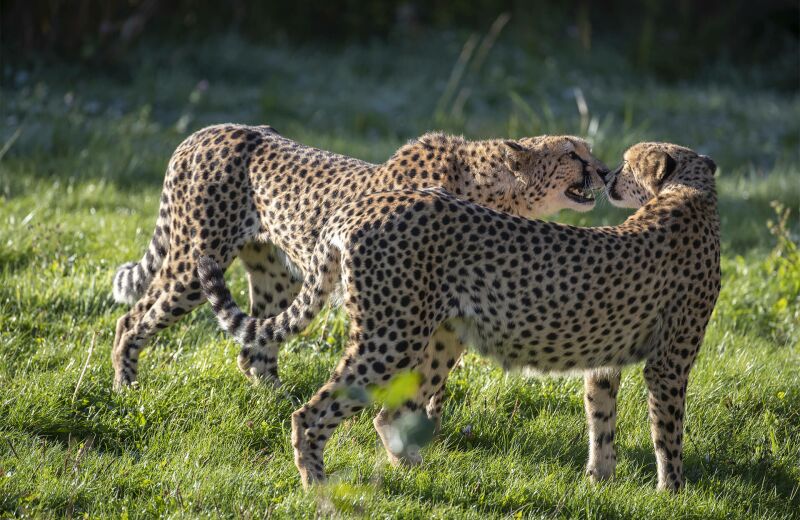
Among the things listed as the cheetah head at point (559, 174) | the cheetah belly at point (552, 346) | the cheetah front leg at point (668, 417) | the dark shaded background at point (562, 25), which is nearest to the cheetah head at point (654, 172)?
the cheetah head at point (559, 174)

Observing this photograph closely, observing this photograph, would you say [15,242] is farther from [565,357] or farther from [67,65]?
[67,65]

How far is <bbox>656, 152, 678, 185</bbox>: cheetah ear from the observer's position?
446cm

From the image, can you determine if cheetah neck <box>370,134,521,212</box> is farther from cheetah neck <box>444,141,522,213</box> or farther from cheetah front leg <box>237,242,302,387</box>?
cheetah front leg <box>237,242,302,387</box>

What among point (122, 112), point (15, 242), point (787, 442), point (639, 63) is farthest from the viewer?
point (639, 63)

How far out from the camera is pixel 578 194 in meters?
4.82

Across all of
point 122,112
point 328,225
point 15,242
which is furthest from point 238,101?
point 328,225

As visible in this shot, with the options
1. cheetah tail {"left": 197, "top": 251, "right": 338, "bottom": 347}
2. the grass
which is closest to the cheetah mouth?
the grass

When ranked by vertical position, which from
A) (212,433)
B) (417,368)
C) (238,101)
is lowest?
(238,101)

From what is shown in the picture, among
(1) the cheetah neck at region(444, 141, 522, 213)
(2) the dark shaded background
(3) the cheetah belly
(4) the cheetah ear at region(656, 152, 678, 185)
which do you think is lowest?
(2) the dark shaded background

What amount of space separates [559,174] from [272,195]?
1276 millimetres

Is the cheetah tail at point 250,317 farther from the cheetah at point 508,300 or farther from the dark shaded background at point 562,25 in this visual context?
the dark shaded background at point 562,25

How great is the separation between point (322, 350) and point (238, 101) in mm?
5454

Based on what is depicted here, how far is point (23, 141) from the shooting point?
25.2 ft

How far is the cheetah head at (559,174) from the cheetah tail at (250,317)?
1.27 m
